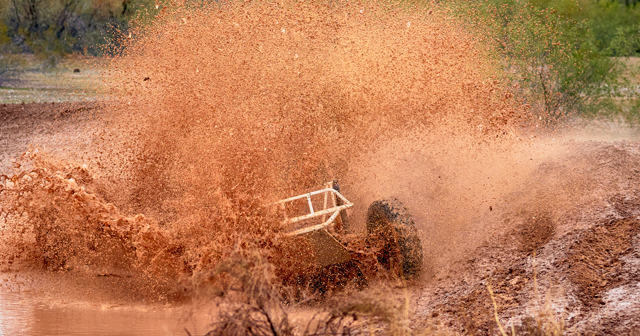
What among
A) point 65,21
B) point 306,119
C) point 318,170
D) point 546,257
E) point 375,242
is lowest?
point 546,257

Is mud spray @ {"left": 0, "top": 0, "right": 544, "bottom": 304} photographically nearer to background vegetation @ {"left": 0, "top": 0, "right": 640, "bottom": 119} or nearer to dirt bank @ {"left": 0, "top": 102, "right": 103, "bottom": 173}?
background vegetation @ {"left": 0, "top": 0, "right": 640, "bottom": 119}

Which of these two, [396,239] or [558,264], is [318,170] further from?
[558,264]

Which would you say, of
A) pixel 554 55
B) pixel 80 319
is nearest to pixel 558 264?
pixel 80 319

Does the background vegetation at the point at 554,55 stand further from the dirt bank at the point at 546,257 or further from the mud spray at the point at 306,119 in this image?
the dirt bank at the point at 546,257

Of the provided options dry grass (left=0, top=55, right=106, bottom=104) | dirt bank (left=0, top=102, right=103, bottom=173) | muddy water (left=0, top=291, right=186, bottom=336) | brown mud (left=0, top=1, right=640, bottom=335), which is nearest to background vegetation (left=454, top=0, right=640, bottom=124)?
brown mud (left=0, top=1, right=640, bottom=335)

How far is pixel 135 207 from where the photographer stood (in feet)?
29.1

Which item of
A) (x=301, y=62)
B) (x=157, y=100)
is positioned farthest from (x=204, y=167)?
(x=301, y=62)

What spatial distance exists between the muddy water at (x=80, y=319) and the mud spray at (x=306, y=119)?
124cm

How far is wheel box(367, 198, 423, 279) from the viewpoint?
248 inches

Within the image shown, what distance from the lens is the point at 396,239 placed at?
6324 millimetres

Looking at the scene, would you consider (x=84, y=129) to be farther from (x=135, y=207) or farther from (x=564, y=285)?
(x=564, y=285)

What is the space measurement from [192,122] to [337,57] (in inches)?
104

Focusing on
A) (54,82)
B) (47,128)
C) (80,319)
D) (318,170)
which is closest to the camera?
(80,319)

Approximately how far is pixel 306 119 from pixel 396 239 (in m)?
3.44
